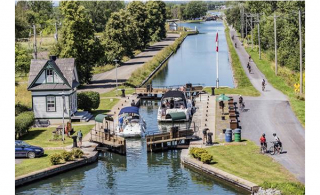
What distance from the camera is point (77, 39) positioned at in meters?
87.8

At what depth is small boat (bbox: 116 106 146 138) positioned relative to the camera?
193ft

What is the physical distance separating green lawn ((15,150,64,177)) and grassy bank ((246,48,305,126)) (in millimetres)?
25566

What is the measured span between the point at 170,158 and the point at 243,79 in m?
44.3

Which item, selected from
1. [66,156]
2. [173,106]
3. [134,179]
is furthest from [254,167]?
[173,106]

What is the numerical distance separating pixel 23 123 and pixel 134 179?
16181 mm

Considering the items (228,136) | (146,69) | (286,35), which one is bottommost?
(228,136)

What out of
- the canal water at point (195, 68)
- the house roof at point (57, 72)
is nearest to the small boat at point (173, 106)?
the house roof at point (57, 72)

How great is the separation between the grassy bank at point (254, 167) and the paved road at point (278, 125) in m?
0.99

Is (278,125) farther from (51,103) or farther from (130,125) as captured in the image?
(51,103)

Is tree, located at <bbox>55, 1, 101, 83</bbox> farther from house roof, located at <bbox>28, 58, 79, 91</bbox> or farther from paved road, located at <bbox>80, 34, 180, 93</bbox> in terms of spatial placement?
house roof, located at <bbox>28, 58, 79, 91</bbox>

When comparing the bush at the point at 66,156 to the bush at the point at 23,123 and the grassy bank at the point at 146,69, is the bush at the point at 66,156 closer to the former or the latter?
the bush at the point at 23,123

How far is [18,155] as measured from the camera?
49.4 m

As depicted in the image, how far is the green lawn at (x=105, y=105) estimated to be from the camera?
70.1 metres

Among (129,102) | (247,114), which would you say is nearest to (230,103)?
(247,114)
